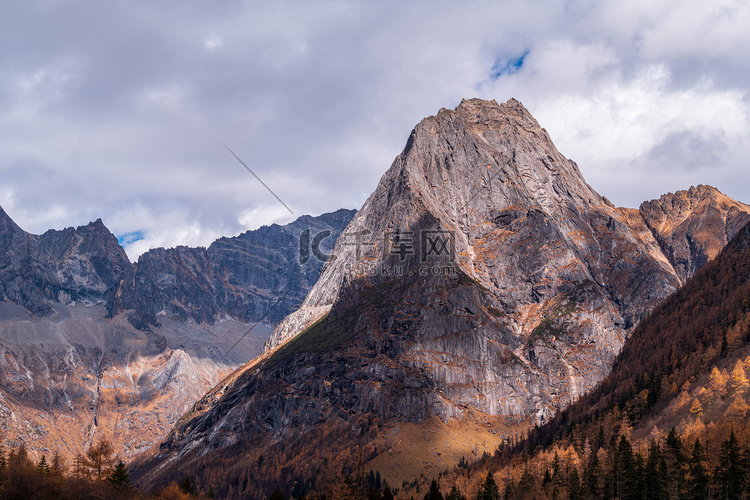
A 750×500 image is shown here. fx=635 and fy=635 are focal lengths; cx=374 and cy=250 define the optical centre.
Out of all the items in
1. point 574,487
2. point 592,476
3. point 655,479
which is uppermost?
point 655,479

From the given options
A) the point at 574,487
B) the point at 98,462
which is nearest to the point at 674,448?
the point at 574,487

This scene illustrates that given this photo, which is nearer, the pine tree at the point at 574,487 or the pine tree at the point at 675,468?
the pine tree at the point at 675,468

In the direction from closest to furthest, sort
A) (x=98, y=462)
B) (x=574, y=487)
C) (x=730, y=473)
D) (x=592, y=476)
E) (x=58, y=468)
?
(x=730, y=473) → (x=98, y=462) → (x=58, y=468) → (x=574, y=487) → (x=592, y=476)

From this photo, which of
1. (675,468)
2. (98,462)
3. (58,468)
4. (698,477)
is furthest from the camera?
(58,468)

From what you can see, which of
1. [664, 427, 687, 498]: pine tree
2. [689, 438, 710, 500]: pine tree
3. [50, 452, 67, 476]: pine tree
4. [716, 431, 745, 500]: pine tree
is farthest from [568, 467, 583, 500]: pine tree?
[50, 452, 67, 476]: pine tree

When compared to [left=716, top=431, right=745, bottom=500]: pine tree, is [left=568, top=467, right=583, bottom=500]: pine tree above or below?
below

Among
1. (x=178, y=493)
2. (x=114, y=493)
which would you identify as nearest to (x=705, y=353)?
(x=178, y=493)

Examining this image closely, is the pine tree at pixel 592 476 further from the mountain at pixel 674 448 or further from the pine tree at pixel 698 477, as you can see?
the pine tree at pixel 698 477

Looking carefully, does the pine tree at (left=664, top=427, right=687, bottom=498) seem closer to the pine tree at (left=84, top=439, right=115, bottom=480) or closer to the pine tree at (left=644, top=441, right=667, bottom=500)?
the pine tree at (left=644, top=441, right=667, bottom=500)

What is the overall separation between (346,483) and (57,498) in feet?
216

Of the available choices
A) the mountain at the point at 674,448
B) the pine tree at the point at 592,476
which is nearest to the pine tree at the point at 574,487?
the mountain at the point at 674,448

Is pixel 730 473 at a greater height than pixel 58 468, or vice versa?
pixel 58 468

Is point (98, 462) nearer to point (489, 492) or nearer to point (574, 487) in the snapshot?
point (489, 492)

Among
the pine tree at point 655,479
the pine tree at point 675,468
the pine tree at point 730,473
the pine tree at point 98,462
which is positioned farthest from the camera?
the pine tree at point 655,479
